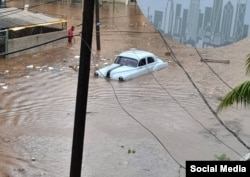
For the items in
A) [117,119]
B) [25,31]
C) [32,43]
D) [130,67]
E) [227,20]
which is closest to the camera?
[227,20]

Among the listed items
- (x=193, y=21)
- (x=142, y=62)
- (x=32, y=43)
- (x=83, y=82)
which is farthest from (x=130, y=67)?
(x=193, y=21)

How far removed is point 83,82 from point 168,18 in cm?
244

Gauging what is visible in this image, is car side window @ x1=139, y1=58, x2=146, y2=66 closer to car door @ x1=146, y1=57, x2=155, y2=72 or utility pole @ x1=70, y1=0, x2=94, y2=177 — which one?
A: car door @ x1=146, y1=57, x2=155, y2=72

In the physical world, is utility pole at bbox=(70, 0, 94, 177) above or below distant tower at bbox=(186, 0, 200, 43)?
below

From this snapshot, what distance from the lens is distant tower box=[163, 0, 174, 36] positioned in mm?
5801

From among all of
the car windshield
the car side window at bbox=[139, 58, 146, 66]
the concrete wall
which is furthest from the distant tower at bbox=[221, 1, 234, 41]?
the concrete wall

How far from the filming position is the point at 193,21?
5.86m

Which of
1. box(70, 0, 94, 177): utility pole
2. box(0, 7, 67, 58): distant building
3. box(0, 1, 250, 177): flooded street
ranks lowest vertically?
box(0, 1, 250, 177): flooded street

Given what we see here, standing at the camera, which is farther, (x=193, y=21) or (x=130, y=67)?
(x=130, y=67)

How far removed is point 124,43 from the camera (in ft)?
100.0

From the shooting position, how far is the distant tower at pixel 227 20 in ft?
18.8

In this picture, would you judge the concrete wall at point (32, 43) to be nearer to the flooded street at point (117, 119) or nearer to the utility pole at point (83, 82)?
the flooded street at point (117, 119)

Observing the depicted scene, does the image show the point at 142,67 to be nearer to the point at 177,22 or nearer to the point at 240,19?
the point at 177,22

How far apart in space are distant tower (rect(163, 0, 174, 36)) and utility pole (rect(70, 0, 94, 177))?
1.95 metres
